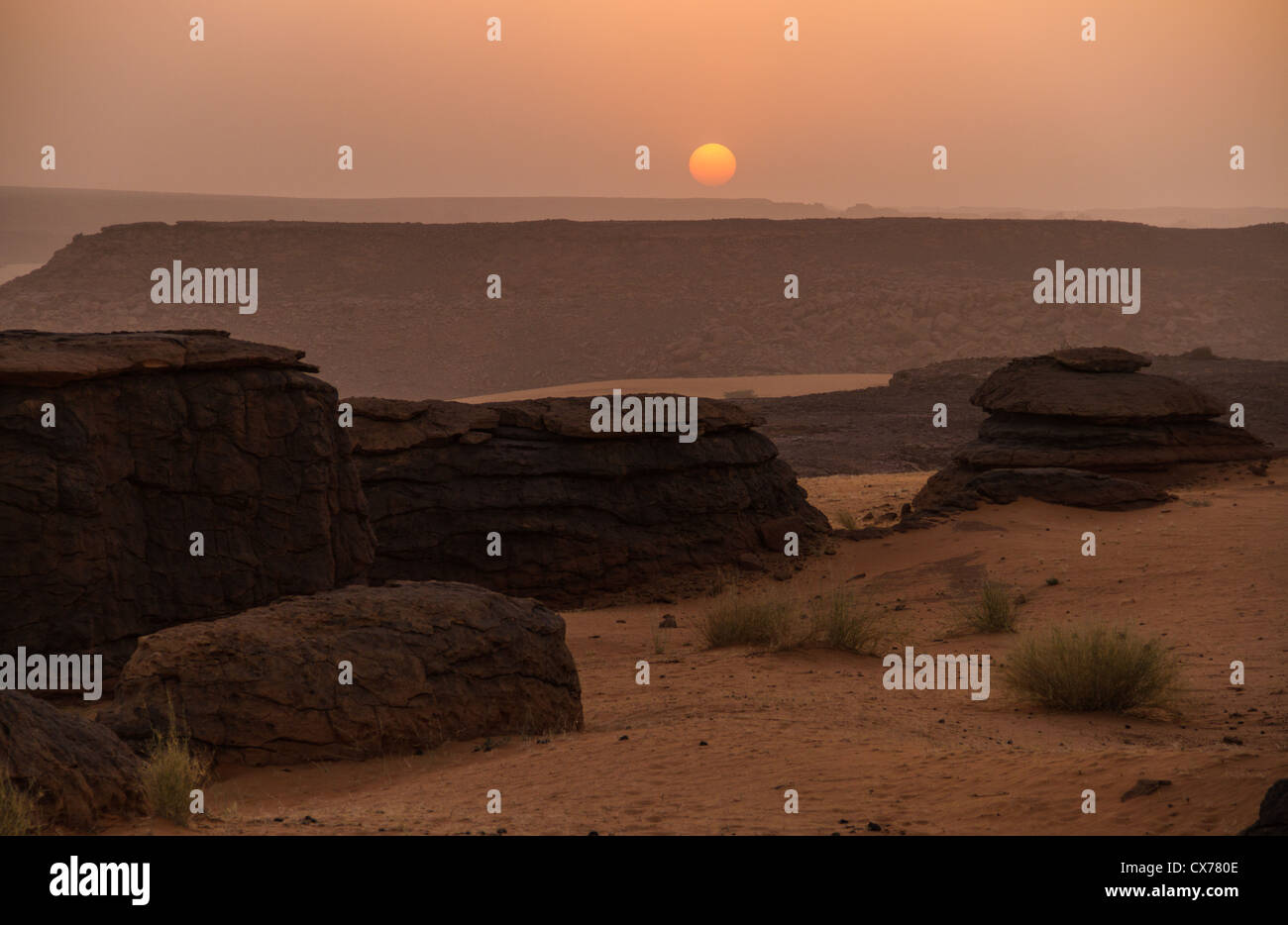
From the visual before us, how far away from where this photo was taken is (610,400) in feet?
50.3

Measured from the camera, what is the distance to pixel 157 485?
427 inches

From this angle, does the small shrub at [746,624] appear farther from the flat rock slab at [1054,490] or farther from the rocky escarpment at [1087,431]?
the rocky escarpment at [1087,431]

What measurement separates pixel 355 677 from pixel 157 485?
4000mm

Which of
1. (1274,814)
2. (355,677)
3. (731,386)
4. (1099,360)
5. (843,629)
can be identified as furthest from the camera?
(731,386)

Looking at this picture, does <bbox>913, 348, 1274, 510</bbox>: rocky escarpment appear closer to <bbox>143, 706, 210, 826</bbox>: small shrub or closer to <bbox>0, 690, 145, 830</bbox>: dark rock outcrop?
<bbox>143, 706, 210, 826</bbox>: small shrub

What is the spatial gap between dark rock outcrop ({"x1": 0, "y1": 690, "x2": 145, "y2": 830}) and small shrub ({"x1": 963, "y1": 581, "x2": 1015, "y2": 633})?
7609 millimetres

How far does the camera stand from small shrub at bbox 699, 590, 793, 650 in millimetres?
11539

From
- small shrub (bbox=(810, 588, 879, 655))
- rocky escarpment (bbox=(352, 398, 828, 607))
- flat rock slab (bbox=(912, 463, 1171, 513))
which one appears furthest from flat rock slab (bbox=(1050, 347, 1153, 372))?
small shrub (bbox=(810, 588, 879, 655))

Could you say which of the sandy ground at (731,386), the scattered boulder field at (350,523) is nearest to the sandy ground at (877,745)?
the scattered boulder field at (350,523)

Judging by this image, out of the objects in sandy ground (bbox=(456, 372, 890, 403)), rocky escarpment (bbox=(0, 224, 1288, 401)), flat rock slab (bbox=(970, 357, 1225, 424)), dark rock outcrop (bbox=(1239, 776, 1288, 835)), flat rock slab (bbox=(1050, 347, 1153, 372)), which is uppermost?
rocky escarpment (bbox=(0, 224, 1288, 401))

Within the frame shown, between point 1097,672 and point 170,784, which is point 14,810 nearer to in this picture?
point 170,784

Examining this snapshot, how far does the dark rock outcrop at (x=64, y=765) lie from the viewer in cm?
568

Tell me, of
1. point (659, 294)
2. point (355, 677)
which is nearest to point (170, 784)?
point (355, 677)

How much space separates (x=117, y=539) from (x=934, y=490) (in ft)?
36.7
